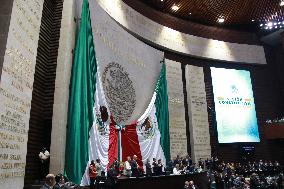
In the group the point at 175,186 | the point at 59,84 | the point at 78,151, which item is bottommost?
the point at 175,186

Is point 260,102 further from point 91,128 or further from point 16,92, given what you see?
point 16,92

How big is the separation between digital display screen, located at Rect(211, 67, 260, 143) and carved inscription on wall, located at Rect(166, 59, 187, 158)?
2659 mm

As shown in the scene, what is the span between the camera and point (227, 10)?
58.9 feet

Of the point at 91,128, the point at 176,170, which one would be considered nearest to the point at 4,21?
the point at 91,128

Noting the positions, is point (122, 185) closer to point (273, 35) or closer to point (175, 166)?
point (175, 166)

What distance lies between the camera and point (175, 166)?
11.9 m

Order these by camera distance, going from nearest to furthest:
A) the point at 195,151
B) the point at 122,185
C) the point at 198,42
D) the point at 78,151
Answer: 1. the point at 122,185
2. the point at 78,151
3. the point at 195,151
4. the point at 198,42

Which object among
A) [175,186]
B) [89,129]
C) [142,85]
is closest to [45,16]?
[89,129]

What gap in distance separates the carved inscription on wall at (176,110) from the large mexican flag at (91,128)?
1.91 m

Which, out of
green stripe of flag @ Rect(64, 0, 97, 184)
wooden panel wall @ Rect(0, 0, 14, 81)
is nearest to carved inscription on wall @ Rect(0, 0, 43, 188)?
wooden panel wall @ Rect(0, 0, 14, 81)

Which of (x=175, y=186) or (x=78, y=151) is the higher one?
(x=78, y=151)

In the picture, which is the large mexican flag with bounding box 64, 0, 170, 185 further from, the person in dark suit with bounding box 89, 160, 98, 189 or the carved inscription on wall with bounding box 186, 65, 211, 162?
the carved inscription on wall with bounding box 186, 65, 211, 162

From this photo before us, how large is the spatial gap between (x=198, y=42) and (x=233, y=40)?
319cm

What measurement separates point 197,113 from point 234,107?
282 centimetres
